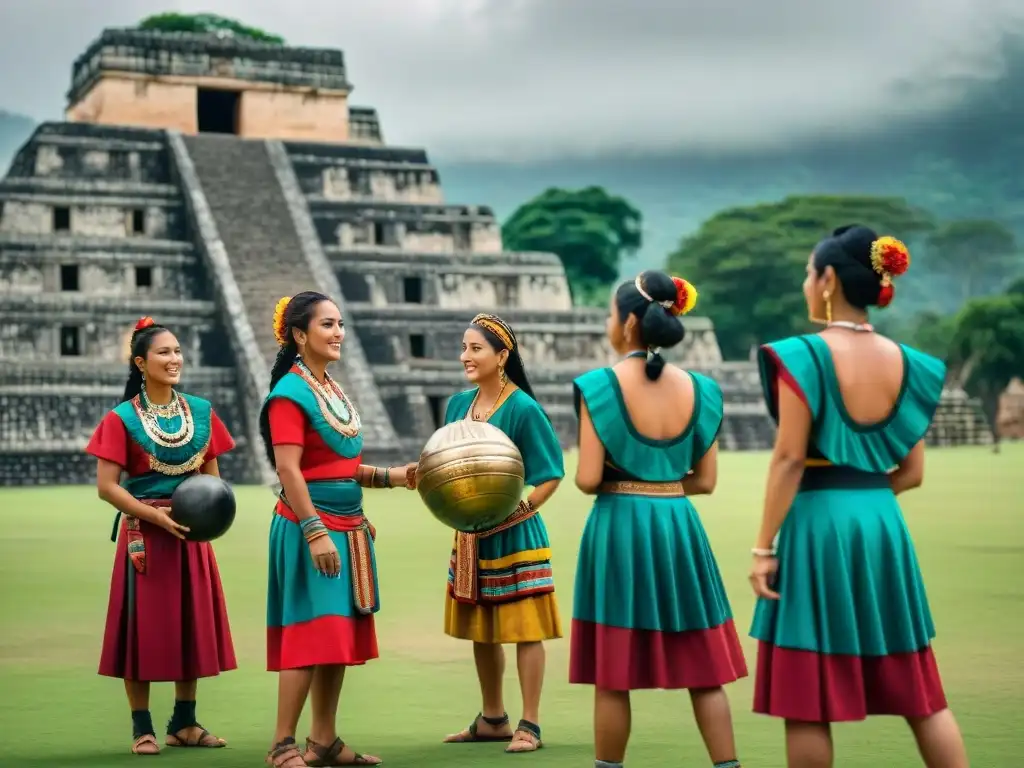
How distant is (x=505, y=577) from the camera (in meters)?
7.27

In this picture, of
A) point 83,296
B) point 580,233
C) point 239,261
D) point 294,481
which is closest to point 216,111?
point 239,261

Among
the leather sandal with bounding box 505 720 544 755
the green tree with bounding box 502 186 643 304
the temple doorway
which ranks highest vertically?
the green tree with bounding box 502 186 643 304

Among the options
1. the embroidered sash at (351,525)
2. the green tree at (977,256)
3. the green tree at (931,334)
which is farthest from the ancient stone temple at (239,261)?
the green tree at (977,256)

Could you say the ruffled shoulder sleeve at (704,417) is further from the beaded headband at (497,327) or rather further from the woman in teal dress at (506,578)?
the beaded headband at (497,327)

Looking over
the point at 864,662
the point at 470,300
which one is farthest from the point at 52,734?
the point at 470,300

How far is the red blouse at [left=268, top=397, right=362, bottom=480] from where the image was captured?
6.74 metres

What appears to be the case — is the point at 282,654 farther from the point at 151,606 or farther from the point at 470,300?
the point at 470,300

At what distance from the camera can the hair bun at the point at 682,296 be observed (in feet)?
21.0

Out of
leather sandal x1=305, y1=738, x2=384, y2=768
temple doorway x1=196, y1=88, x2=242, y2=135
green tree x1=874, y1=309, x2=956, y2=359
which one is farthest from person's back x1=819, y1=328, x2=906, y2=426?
green tree x1=874, y1=309, x2=956, y2=359

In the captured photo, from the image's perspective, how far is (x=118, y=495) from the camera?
7.23 meters

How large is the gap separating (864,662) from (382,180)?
2949 centimetres

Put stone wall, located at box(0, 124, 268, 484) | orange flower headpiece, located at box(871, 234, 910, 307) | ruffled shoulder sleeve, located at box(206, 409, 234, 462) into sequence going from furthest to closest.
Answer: stone wall, located at box(0, 124, 268, 484) → ruffled shoulder sleeve, located at box(206, 409, 234, 462) → orange flower headpiece, located at box(871, 234, 910, 307)

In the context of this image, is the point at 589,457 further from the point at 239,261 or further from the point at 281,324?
the point at 239,261

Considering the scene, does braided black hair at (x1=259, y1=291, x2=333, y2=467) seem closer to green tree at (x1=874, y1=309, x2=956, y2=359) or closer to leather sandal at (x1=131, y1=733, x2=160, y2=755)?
leather sandal at (x1=131, y1=733, x2=160, y2=755)
